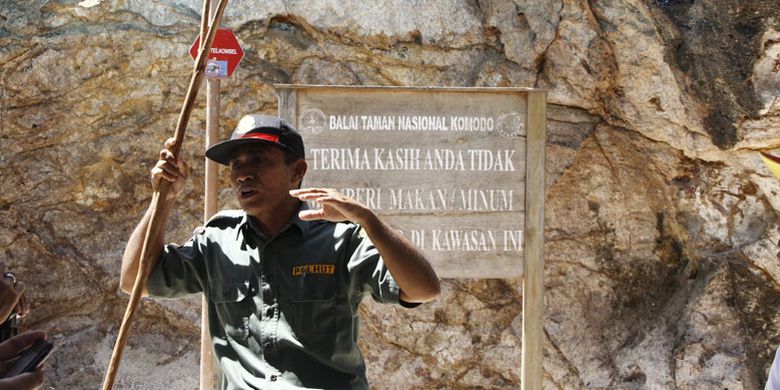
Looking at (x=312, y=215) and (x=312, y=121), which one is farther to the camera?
(x=312, y=121)

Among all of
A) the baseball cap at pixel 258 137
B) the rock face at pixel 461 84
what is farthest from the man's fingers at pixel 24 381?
the rock face at pixel 461 84

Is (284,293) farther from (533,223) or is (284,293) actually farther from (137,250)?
(533,223)

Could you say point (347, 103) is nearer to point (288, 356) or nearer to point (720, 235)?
point (288, 356)

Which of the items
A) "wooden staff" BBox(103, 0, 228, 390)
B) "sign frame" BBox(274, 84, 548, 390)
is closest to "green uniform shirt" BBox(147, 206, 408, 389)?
"wooden staff" BBox(103, 0, 228, 390)

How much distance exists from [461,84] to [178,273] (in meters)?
3.95

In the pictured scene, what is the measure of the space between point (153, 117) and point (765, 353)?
14.6 ft

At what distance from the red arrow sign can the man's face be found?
227cm

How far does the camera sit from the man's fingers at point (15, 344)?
2.22 metres

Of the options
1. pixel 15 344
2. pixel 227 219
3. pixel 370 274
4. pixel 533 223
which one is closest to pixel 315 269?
pixel 370 274

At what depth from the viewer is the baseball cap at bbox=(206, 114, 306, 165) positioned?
2805 millimetres

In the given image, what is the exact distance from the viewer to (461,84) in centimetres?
648

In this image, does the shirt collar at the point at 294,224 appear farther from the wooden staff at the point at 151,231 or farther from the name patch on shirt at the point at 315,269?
the wooden staff at the point at 151,231

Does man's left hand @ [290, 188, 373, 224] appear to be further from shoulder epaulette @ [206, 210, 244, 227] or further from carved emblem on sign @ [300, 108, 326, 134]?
carved emblem on sign @ [300, 108, 326, 134]

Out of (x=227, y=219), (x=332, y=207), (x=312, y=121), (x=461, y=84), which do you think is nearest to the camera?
(x=332, y=207)
